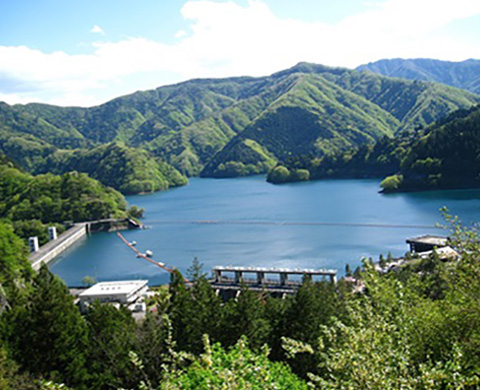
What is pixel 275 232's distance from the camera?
186 ft

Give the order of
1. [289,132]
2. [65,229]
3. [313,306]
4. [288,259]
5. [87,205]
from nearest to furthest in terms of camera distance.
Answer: [313,306], [288,259], [65,229], [87,205], [289,132]

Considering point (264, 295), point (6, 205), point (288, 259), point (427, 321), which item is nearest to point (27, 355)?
point (427, 321)

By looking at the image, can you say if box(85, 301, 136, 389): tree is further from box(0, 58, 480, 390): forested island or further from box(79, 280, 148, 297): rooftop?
box(79, 280, 148, 297): rooftop

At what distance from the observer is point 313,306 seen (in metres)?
16.4

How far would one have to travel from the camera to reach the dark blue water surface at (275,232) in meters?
45.2

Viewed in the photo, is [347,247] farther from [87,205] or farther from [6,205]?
[6,205]

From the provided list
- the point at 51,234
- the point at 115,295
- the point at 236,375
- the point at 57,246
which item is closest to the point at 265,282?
the point at 115,295

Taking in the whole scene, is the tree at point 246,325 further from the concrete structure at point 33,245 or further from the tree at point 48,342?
the concrete structure at point 33,245

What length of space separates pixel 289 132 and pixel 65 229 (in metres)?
113

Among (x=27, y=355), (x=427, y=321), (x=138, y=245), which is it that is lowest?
(x=138, y=245)

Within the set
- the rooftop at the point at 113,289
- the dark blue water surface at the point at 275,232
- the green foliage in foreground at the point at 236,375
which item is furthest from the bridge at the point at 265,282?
the green foliage in foreground at the point at 236,375

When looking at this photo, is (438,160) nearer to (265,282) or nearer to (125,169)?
(265,282)

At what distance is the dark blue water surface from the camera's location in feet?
148

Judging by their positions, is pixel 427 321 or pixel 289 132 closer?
pixel 427 321
